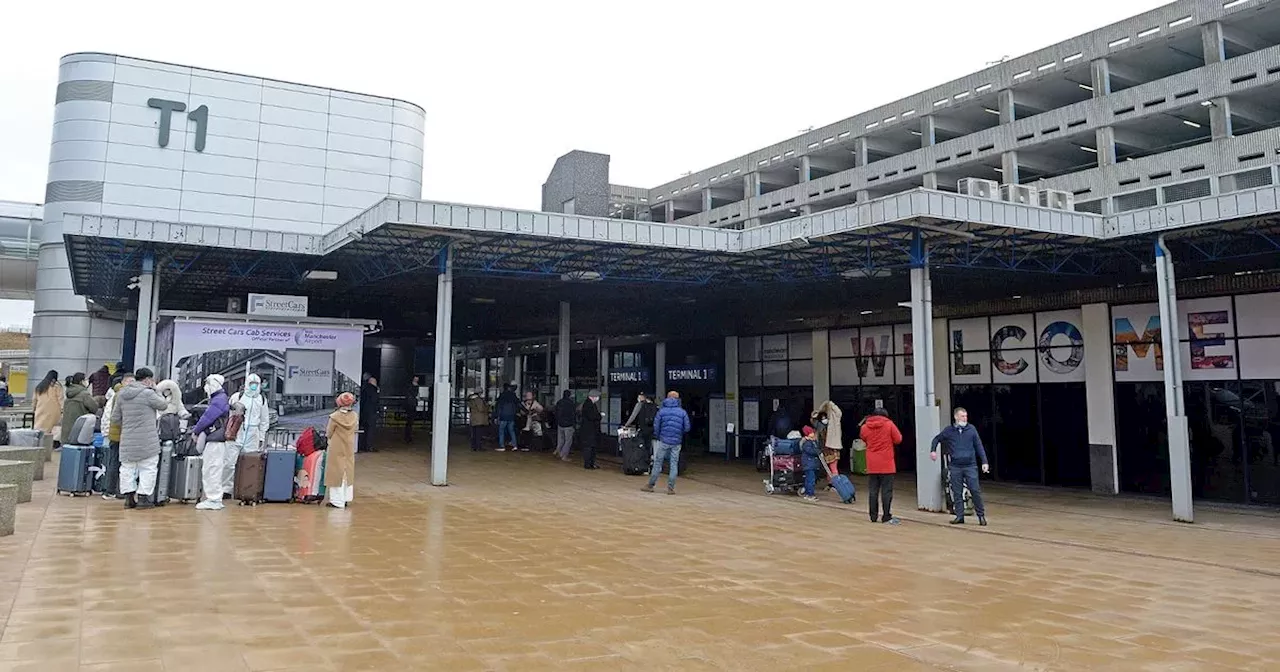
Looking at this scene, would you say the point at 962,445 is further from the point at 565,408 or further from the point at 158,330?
the point at 158,330

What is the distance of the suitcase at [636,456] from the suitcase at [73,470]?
9.26 metres

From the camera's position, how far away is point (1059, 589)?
6953 millimetres

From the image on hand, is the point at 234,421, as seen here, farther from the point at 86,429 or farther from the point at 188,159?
the point at 188,159

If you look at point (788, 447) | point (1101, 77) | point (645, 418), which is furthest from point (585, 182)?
point (1101, 77)

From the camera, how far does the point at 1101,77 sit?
35312 millimetres

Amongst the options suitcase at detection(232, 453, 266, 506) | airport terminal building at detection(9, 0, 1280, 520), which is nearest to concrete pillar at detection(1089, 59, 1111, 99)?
airport terminal building at detection(9, 0, 1280, 520)

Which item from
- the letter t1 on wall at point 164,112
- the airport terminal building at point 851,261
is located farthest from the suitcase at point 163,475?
the letter t1 on wall at point 164,112

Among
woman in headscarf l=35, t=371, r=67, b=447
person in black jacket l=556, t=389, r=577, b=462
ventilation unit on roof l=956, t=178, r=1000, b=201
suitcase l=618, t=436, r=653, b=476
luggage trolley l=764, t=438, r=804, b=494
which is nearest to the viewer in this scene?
ventilation unit on roof l=956, t=178, r=1000, b=201

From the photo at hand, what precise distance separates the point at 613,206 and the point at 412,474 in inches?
1785

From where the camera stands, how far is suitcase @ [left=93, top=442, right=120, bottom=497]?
10.7 metres

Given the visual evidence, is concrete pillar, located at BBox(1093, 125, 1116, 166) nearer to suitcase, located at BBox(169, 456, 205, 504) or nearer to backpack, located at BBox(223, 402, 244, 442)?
backpack, located at BBox(223, 402, 244, 442)

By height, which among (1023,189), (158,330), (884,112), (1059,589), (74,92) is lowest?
(1059,589)

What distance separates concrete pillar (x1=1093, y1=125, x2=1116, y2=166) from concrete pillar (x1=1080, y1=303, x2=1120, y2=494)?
22617mm

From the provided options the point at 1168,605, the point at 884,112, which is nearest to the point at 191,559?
the point at 1168,605
